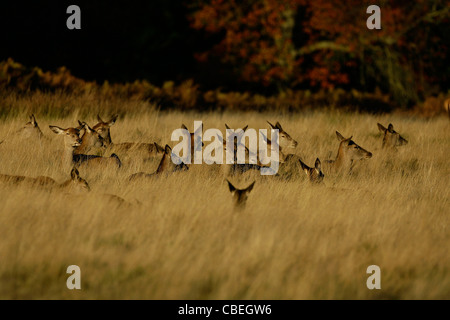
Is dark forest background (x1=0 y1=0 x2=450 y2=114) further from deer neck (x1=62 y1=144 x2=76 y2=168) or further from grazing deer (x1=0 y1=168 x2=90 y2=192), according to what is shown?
grazing deer (x1=0 y1=168 x2=90 y2=192)

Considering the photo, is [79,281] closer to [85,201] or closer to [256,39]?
[85,201]

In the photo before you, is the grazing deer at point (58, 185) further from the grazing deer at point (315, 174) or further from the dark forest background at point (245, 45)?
the dark forest background at point (245, 45)

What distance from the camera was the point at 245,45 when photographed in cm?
2531

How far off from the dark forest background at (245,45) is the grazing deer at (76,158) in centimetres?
1116

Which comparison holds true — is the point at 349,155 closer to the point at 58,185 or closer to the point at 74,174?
the point at 74,174

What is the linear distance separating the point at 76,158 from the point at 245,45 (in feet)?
53.4

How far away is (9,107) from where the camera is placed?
13906mm

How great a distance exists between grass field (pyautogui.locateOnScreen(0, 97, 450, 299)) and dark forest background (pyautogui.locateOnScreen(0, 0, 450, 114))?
12.6 metres

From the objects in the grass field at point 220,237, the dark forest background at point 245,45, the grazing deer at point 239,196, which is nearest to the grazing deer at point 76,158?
the grass field at point 220,237

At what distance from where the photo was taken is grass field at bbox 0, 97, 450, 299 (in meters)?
5.15

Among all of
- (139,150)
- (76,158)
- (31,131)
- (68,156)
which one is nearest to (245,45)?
(31,131)

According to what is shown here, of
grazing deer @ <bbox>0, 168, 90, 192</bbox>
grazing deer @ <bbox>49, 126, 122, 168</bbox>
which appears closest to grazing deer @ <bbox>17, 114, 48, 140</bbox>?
grazing deer @ <bbox>49, 126, 122, 168</bbox>

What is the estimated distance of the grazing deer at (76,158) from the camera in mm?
9492

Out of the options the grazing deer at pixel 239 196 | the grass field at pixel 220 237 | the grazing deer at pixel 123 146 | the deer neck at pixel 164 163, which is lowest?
the grass field at pixel 220 237
